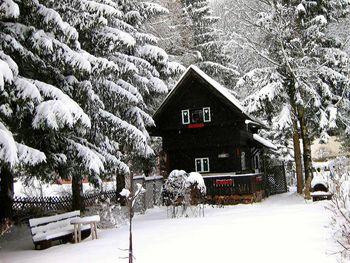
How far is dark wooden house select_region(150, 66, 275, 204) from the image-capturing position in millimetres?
21812

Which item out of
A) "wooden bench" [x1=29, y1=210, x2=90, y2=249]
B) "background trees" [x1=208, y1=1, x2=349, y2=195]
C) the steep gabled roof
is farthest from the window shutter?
"wooden bench" [x1=29, y1=210, x2=90, y2=249]

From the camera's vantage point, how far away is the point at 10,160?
8.52 meters

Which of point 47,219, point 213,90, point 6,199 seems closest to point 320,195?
point 213,90

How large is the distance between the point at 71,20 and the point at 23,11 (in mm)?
1689

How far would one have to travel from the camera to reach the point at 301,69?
2006 centimetres

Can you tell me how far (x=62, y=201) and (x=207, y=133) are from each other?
870 cm

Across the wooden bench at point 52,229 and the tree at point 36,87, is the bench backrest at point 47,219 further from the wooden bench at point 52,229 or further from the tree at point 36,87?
the tree at point 36,87

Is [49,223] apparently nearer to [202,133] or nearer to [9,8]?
[9,8]

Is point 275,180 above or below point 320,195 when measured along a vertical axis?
above

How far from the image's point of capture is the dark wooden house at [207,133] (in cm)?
2181

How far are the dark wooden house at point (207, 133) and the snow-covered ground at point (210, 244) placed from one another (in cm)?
844

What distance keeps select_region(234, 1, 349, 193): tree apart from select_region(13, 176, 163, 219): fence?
268 inches

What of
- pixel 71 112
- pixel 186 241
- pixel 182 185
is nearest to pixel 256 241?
pixel 186 241

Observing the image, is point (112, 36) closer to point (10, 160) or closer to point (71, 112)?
point (71, 112)
